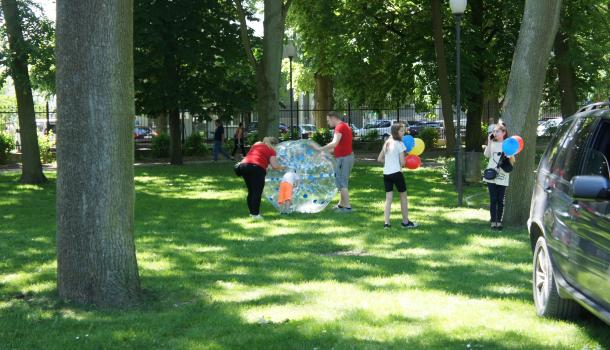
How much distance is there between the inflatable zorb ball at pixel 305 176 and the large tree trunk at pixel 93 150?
6.97 metres

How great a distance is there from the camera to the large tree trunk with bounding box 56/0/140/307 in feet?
23.6

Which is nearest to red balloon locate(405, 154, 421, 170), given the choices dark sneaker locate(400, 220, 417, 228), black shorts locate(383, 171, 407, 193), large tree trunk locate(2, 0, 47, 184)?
black shorts locate(383, 171, 407, 193)

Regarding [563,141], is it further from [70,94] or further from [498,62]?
[498,62]

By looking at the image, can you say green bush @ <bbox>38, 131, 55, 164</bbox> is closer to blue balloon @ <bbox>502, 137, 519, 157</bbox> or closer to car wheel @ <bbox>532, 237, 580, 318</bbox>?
blue balloon @ <bbox>502, 137, 519, 157</bbox>

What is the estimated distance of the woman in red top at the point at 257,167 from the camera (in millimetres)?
13766

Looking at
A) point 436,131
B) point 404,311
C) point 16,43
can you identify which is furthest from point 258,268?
point 436,131

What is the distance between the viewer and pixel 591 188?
203 inches

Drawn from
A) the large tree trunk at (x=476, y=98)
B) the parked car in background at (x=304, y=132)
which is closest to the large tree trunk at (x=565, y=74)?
the large tree trunk at (x=476, y=98)

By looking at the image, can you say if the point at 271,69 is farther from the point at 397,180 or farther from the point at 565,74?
the point at 565,74

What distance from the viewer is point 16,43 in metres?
19.0

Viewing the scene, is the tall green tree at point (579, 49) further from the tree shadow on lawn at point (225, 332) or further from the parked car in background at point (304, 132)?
the tree shadow on lawn at point (225, 332)

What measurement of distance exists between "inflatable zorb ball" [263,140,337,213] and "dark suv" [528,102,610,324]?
688cm

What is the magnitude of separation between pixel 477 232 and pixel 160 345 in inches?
282

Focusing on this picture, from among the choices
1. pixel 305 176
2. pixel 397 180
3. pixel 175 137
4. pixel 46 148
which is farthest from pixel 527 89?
pixel 46 148
